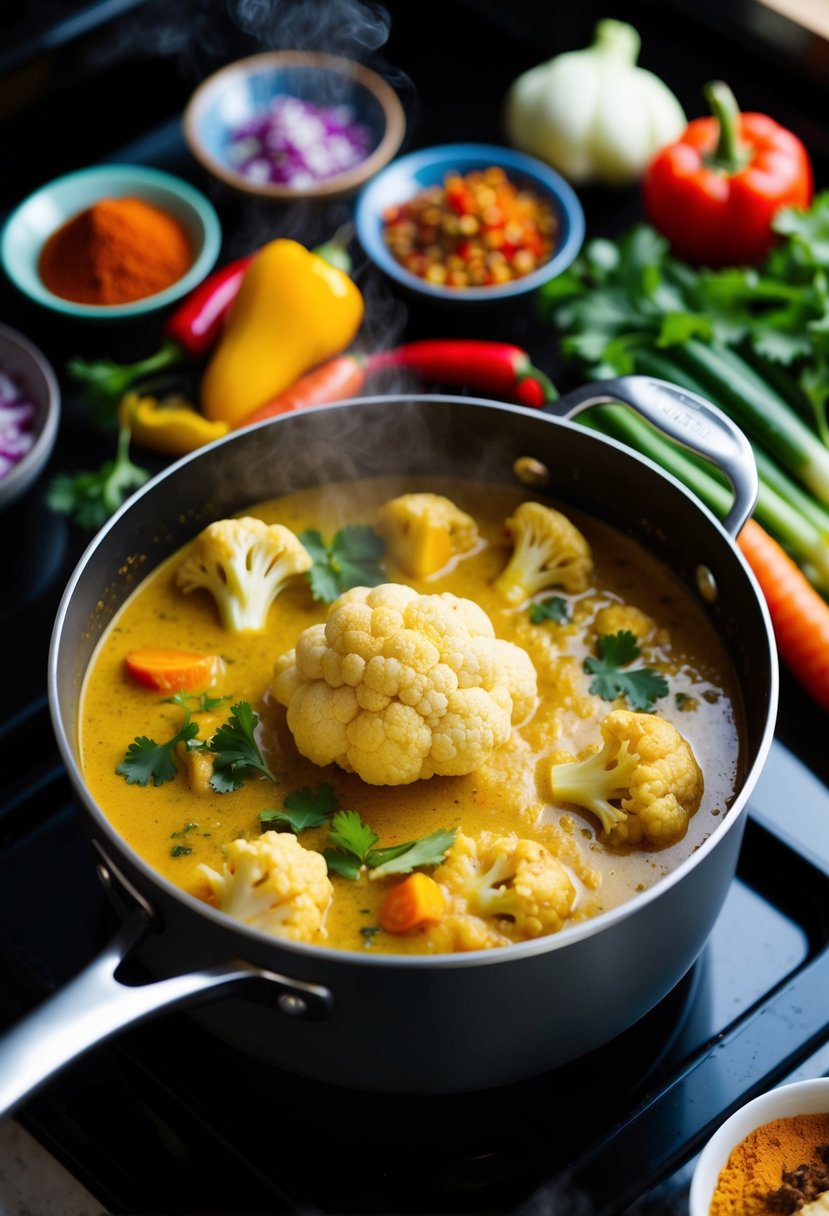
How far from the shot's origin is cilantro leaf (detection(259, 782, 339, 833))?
1433mm

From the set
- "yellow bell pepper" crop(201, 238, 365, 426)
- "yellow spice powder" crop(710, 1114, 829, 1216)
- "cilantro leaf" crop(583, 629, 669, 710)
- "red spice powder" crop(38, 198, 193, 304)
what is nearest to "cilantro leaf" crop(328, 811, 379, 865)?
"cilantro leaf" crop(583, 629, 669, 710)

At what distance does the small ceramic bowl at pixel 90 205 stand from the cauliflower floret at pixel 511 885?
4.18 ft

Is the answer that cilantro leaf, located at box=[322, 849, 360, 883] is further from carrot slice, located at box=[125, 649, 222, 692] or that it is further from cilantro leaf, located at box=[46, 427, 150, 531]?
cilantro leaf, located at box=[46, 427, 150, 531]

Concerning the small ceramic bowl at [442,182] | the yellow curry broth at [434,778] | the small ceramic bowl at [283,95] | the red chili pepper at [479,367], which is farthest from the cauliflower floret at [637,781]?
the small ceramic bowl at [283,95]

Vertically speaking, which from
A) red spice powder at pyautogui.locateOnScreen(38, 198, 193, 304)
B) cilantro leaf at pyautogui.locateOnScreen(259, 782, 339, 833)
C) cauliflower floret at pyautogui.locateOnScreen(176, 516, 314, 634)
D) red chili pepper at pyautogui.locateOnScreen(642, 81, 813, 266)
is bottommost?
red spice powder at pyautogui.locateOnScreen(38, 198, 193, 304)

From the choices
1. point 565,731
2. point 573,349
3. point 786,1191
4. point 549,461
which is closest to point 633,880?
point 565,731

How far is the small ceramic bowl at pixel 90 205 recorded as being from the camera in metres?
2.25

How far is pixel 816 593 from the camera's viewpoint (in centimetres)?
194

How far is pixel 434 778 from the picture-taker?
1509 millimetres

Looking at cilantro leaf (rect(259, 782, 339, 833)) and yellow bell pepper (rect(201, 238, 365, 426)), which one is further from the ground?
cilantro leaf (rect(259, 782, 339, 833))

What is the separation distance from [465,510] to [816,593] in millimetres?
542

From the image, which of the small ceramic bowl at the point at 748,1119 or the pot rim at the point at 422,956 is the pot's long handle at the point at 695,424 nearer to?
the pot rim at the point at 422,956

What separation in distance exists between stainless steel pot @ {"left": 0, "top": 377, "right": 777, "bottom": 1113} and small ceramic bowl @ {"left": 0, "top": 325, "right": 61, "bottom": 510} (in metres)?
0.37

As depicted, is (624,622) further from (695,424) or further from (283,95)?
(283,95)
